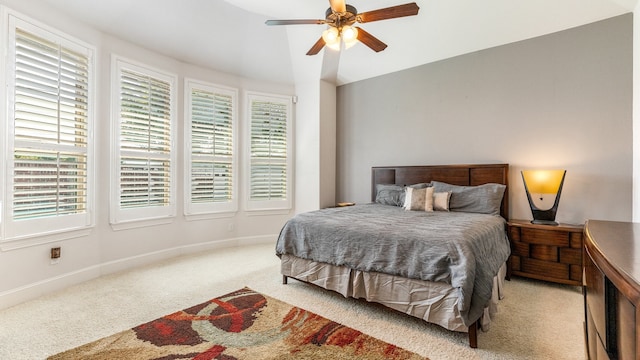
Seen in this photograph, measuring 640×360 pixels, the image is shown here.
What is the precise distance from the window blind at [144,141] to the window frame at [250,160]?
3.93 ft

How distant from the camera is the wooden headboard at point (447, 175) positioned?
3.61 meters

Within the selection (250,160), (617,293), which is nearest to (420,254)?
(617,293)

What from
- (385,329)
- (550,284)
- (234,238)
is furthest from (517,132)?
(234,238)

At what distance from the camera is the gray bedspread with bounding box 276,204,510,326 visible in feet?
6.35

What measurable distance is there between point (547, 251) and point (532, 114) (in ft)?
5.39

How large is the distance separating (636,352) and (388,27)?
4046mm

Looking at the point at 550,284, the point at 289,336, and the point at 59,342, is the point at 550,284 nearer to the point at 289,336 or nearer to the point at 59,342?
the point at 289,336

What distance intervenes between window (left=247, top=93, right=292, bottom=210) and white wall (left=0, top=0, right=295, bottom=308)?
0.65 feet

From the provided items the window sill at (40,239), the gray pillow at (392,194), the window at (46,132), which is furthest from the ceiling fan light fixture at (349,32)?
the window sill at (40,239)

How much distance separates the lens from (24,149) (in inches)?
104

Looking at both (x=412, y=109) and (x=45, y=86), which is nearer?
(x=45, y=86)

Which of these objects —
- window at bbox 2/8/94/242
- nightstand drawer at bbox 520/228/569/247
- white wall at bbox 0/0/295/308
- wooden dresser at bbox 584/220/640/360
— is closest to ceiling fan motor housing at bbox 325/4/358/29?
wooden dresser at bbox 584/220/640/360

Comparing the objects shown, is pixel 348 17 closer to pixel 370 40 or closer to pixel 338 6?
pixel 338 6

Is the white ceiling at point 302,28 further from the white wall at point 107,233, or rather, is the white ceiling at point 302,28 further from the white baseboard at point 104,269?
the white baseboard at point 104,269
